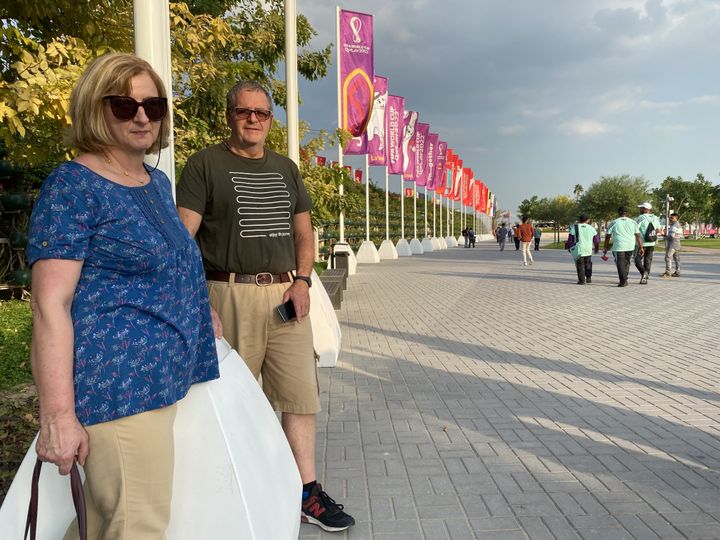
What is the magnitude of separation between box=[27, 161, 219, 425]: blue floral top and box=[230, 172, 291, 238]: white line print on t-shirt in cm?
104

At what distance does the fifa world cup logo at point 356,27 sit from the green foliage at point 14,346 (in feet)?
32.1

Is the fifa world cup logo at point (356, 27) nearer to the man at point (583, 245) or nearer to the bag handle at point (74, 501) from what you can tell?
the man at point (583, 245)

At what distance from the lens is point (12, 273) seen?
10305mm

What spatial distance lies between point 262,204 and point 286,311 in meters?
0.51

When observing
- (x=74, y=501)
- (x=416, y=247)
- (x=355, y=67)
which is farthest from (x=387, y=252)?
(x=74, y=501)

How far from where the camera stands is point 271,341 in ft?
10.00

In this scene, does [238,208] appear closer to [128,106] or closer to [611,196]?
[128,106]

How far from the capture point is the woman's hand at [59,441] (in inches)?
63.5

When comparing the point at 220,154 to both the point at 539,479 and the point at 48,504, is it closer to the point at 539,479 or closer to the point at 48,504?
the point at 48,504

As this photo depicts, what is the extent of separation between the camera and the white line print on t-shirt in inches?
115

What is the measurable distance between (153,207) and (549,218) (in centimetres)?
10541

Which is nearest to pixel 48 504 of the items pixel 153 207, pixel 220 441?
pixel 220 441

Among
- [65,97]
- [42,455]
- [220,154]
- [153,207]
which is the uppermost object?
[65,97]

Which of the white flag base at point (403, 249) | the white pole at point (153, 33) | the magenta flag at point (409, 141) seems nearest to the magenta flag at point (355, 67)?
the magenta flag at point (409, 141)
